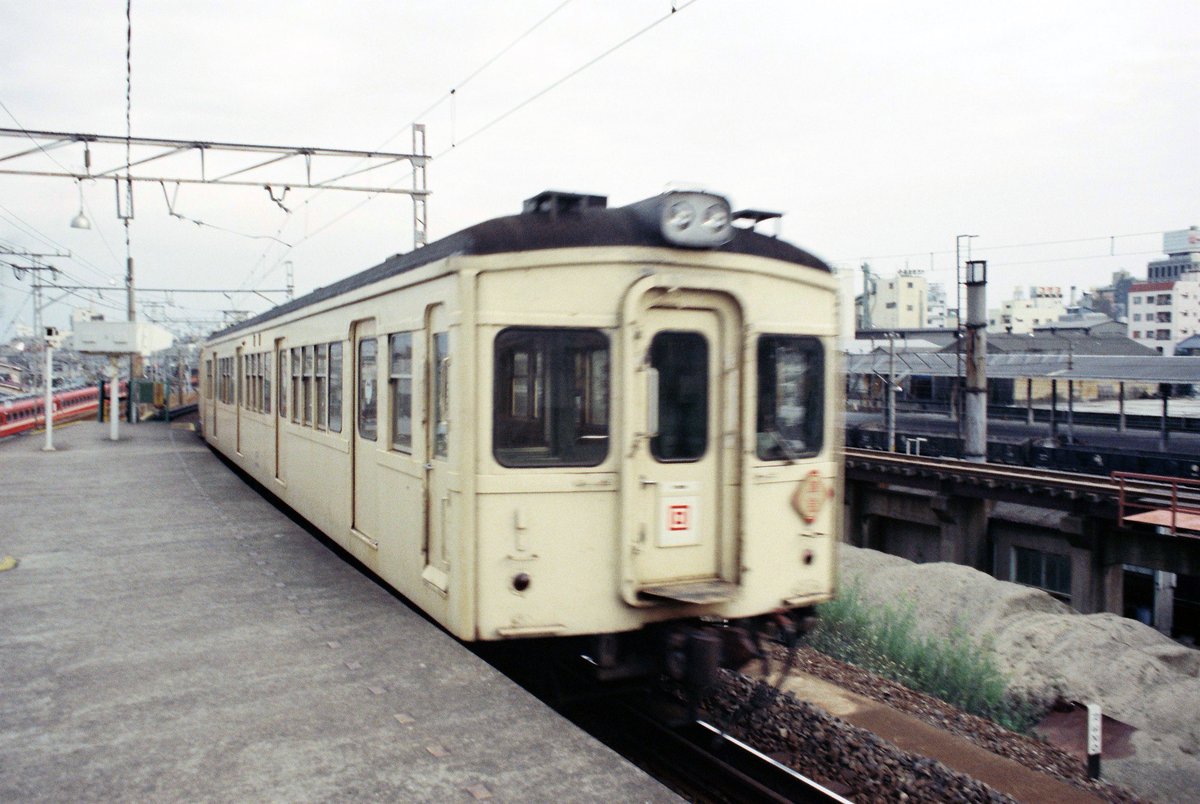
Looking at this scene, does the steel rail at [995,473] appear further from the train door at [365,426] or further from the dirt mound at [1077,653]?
the train door at [365,426]

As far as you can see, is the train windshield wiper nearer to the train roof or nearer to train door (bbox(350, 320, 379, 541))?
the train roof

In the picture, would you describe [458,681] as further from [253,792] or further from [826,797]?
[826,797]

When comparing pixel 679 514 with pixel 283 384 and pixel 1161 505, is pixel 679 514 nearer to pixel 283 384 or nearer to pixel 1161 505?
pixel 283 384

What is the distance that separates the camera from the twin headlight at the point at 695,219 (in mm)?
5035

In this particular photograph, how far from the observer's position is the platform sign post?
6461 millimetres

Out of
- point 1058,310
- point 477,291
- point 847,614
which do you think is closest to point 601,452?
point 477,291

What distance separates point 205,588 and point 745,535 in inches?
177

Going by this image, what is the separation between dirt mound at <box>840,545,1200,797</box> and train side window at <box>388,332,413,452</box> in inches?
266

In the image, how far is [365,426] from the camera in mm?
6934

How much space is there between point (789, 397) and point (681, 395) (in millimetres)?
776

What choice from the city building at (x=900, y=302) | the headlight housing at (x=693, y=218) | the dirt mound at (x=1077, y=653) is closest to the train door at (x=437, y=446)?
the headlight housing at (x=693, y=218)

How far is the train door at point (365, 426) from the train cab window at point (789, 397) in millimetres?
2802

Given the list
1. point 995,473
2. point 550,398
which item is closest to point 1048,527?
point 995,473

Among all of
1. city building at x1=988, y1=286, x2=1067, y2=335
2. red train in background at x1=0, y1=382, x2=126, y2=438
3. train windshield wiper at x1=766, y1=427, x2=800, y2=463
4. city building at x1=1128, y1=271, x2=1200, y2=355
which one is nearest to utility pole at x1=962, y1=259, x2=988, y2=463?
train windshield wiper at x1=766, y1=427, x2=800, y2=463
